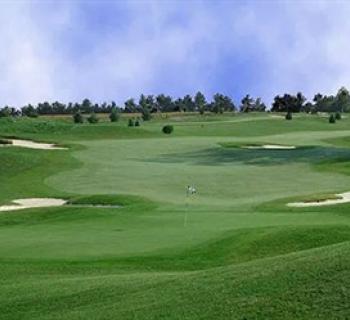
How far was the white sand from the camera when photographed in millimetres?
32094

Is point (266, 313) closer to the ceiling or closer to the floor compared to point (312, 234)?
closer to the ceiling

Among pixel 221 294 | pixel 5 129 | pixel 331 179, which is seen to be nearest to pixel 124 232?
pixel 221 294

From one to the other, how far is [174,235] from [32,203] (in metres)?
14.4

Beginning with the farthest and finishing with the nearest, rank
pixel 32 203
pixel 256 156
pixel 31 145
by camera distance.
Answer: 1. pixel 31 145
2. pixel 256 156
3. pixel 32 203

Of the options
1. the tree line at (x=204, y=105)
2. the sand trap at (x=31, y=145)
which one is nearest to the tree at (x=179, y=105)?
the tree line at (x=204, y=105)

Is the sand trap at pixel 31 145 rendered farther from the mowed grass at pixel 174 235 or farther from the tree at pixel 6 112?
the tree at pixel 6 112

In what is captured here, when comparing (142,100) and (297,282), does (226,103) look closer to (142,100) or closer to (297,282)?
(142,100)

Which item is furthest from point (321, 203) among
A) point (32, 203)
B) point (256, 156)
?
point (256, 156)

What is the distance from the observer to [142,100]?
14862cm

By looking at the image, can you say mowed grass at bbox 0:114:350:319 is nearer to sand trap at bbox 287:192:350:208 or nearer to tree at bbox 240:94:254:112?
sand trap at bbox 287:192:350:208

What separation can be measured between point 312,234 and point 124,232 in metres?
5.41

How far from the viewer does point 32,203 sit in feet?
110

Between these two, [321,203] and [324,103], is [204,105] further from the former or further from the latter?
[321,203]

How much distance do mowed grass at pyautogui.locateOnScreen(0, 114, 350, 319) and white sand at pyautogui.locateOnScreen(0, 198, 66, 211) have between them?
2.67ft
